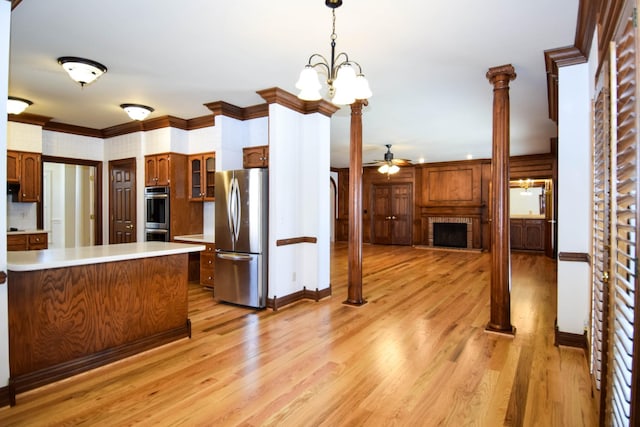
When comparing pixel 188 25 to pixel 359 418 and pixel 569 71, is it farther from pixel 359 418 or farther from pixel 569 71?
pixel 569 71

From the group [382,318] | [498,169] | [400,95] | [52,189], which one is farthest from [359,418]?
[52,189]

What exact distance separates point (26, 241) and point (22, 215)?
2.34 ft

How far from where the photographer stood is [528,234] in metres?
9.45

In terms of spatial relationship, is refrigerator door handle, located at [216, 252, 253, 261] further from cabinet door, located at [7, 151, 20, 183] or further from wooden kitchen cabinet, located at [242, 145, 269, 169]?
cabinet door, located at [7, 151, 20, 183]

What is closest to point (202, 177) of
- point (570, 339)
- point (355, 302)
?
point (355, 302)

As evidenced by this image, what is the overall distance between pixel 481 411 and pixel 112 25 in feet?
12.3

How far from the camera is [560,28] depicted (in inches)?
110

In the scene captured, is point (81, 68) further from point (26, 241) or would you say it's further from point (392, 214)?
point (392, 214)

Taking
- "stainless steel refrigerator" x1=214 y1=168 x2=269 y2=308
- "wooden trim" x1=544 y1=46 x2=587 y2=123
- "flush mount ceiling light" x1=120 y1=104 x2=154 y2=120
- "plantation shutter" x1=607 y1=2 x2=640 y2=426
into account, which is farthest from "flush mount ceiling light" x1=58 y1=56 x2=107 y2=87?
"wooden trim" x1=544 y1=46 x2=587 y2=123

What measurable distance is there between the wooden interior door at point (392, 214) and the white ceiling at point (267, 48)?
5.89 meters

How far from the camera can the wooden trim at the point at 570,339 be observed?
3.08 m

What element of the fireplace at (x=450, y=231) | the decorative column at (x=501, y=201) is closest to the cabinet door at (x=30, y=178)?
the decorative column at (x=501, y=201)

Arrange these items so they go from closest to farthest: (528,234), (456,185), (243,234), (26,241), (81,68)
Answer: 1. (81,68)
2. (243,234)
3. (26,241)
4. (528,234)
5. (456,185)

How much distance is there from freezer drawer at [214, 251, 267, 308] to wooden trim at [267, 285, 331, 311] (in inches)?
4.7
